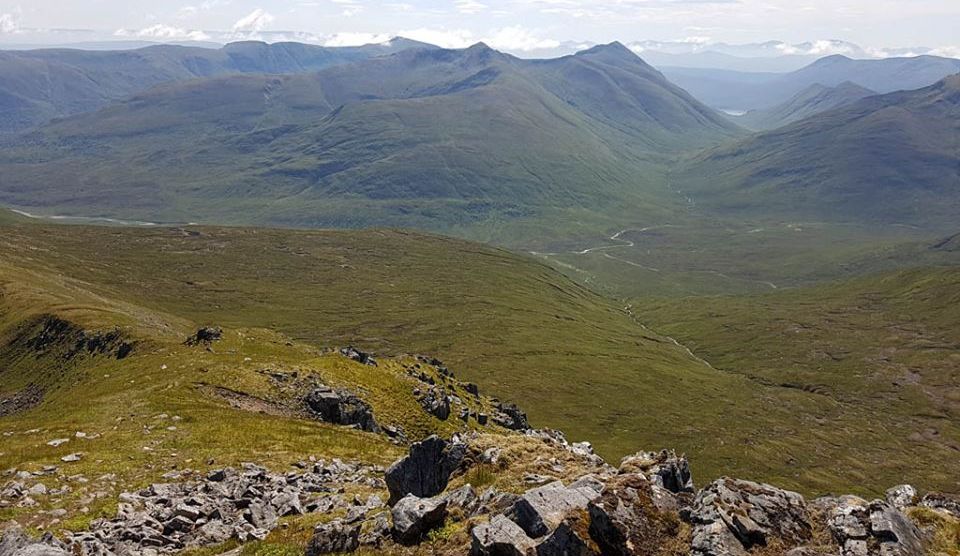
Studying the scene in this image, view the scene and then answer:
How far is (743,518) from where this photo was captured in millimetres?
23484

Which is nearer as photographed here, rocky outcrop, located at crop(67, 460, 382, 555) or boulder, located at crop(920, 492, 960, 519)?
rocky outcrop, located at crop(67, 460, 382, 555)

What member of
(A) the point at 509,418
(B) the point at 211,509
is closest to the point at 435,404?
(A) the point at 509,418

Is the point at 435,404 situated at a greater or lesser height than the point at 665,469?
→ lesser

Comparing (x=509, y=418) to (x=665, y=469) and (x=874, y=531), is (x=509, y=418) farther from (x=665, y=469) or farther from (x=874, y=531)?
(x=874, y=531)

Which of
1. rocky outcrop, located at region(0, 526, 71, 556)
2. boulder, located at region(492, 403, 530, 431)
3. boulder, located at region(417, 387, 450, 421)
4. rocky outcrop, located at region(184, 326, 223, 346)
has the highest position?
rocky outcrop, located at region(0, 526, 71, 556)

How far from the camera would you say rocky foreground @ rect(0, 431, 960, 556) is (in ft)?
72.8

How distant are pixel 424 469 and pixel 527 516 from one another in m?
9.67

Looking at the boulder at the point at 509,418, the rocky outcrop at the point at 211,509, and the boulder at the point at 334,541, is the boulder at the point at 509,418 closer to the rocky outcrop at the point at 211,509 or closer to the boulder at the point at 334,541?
the rocky outcrop at the point at 211,509

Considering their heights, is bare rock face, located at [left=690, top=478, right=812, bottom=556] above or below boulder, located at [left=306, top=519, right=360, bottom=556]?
above

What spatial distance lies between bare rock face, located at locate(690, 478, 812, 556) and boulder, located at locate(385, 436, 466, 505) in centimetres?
1236

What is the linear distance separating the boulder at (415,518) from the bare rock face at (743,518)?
9649 millimetres

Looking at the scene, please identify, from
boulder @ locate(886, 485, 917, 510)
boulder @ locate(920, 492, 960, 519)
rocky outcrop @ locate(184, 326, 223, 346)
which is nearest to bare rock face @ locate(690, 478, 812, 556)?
boulder @ locate(886, 485, 917, 510)

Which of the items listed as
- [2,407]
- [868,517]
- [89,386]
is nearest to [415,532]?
[868,517]

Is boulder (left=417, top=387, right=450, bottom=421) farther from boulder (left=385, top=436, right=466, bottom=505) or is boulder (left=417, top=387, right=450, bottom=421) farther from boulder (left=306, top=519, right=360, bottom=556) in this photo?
boulder (left=306, top=519, right=360, bottom=556)
